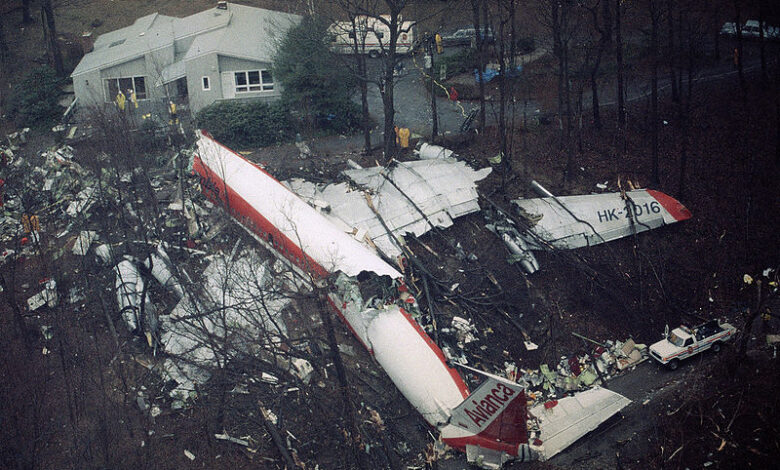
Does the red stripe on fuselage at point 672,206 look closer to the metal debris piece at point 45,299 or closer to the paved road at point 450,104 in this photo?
the paved road at point 450,104

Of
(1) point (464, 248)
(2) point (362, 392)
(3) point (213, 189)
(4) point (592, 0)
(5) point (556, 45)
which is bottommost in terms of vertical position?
(2) point (362, 392)

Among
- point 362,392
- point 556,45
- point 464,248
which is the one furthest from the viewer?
point 556,45

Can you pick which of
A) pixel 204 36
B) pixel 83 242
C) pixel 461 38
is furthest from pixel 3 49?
pixel 461 38

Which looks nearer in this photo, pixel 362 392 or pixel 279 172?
pixel 362 392

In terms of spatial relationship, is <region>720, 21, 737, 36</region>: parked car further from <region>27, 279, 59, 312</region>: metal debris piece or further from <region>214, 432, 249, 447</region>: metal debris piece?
<region>27, 279, 59, 312</region>: metal debris piece

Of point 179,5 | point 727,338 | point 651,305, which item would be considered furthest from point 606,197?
point 179,5

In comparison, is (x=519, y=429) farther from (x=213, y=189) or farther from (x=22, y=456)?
(x=213, y=189)

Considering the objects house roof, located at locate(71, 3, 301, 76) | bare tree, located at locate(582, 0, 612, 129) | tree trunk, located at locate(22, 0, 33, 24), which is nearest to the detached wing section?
bare tree, located at locate(582, 0, 612, 129)
